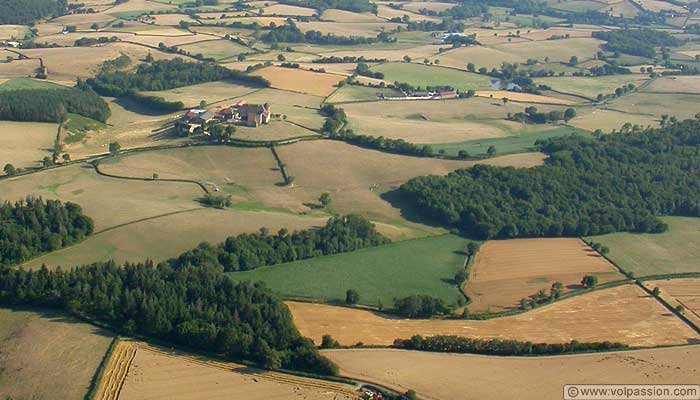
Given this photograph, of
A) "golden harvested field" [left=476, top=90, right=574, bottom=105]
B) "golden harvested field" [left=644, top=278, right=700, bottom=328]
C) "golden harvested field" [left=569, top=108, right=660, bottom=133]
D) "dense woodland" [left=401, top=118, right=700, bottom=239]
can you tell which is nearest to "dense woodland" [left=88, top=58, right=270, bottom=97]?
"golden harvested field" [left=476, top=90, right=574, bottom=105]

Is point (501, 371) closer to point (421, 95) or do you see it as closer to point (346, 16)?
point (421, 95)

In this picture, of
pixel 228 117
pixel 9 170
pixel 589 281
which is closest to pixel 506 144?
pixel 228 117

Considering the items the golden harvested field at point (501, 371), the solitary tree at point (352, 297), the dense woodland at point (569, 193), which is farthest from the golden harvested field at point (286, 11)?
the golden harvested field at point (501, 371)

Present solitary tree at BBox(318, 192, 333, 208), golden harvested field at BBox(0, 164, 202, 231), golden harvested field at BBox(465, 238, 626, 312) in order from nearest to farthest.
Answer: golden harvested field at BBox(465, 238, 626, 312) → golden harvested field at BBox(0, 164, 202, 231) → solitary tree at BBox(318, 192, 333, 208)

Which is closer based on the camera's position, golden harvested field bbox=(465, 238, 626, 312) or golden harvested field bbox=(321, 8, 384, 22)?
golden harvested field bbox=(465, 238, 626, 312)

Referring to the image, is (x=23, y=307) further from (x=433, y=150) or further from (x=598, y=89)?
(x=598, y=89)

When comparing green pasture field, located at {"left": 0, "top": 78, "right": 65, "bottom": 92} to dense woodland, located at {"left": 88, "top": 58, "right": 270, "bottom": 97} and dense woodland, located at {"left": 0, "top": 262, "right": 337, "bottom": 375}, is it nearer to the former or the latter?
dense woodland, located at {"left": 88, "top": 58, "right": 270, "bottom": 97}
